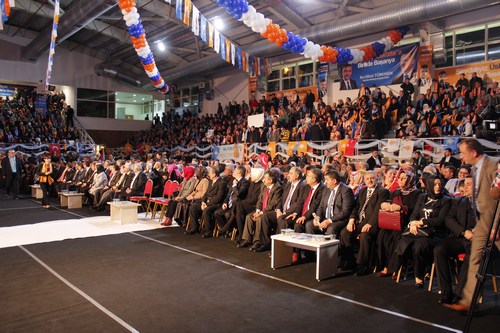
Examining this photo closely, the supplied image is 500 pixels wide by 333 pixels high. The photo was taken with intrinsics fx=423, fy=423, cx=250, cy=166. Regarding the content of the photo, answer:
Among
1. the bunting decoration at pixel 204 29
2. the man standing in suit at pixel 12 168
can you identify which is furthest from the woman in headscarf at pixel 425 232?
the man standing in suit at pixel 12 168

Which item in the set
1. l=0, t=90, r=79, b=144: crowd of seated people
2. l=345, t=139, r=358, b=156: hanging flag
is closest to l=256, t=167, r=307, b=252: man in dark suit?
Answer: l=345, t=139, r=358, b=156: hanging flag

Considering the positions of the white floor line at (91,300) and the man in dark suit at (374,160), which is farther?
the man in dark suit at (374,160)

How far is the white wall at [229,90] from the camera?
20.9 meters

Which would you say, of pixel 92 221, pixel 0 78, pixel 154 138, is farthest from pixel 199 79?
pixel 92 221

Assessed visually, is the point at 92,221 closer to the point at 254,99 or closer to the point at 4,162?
the point at 4,162

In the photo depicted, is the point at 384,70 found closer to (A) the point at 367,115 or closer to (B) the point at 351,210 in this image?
(A) the point at 367,115

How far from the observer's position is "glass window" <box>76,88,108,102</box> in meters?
25.3

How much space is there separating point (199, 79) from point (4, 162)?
1171 cm

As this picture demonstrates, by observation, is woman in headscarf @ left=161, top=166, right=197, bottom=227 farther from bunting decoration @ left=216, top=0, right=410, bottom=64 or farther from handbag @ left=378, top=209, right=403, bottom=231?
handbag @ left=378, top=209, right=403, bottom=231

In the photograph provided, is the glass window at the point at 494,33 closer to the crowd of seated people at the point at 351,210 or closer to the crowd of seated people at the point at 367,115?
the crowd of seated people at the point at 367,115

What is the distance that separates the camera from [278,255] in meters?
5.28

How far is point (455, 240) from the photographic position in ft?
14.1

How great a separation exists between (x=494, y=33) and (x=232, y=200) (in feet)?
34.5

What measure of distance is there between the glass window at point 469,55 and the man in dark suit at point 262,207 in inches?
391
